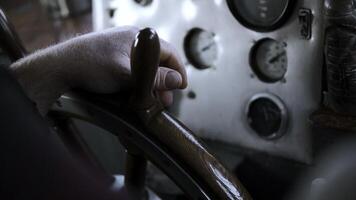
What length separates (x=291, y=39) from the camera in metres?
1.14

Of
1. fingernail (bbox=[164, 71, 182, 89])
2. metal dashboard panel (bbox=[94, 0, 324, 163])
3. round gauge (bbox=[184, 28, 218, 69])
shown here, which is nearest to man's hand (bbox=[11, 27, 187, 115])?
fingernail (bbox=[164, 71, 182, 89])

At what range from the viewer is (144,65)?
540 millimetres

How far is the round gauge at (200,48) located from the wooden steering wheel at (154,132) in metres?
0.73

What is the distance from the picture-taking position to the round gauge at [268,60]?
1.22 meters

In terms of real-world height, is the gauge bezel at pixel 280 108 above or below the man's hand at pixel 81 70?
below

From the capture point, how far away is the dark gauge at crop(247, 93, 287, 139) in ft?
4.06

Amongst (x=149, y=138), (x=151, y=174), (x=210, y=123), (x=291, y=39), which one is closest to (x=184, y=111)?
(x=210, y=123)

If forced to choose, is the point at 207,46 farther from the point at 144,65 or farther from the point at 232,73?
the point at 144,65

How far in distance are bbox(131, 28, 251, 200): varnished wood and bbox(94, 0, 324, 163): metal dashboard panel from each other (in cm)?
61

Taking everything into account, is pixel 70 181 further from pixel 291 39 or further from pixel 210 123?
pixel 210 123

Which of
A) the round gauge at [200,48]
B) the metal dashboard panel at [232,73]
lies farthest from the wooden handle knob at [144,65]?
the round gauge at [200,48]

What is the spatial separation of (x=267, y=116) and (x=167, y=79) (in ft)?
2.24

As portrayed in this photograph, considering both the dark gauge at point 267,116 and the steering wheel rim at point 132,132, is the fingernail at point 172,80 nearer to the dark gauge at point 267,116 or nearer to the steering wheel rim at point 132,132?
the steering wheel rim at point 132,132

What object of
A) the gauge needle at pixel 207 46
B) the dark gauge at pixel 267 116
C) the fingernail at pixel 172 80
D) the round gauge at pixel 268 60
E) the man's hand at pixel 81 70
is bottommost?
the dark gauge at pixel 267 116
